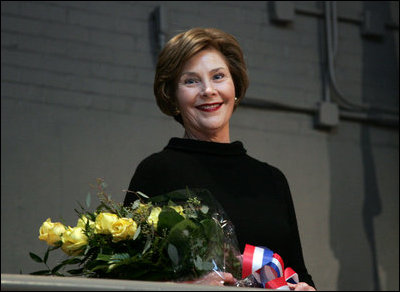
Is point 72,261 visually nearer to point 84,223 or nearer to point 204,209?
point 84,223

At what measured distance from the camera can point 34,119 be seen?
4.19 metres

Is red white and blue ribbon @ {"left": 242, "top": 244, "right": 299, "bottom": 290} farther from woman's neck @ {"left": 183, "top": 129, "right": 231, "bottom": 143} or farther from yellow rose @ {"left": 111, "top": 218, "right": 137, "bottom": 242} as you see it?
woman's neck @ {"left": 183, "top": 129, "right": 231, "bottom": 143}

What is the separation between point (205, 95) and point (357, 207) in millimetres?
2888

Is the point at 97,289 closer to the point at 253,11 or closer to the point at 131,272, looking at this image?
the point at 131,272

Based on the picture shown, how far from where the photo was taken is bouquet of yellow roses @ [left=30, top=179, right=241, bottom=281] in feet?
A: 4.65

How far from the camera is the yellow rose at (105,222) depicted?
61.2 inches

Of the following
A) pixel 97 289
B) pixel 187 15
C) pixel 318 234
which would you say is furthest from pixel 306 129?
pixel 97 289

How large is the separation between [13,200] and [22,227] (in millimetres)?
136

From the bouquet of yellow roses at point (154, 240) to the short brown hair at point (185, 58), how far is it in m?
0.73

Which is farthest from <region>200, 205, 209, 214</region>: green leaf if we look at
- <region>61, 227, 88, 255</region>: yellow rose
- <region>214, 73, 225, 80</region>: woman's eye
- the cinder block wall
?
the cinder block wall

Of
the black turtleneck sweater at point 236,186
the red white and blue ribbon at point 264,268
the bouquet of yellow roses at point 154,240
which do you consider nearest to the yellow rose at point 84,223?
the bouquet of yellow roses at point 154,240

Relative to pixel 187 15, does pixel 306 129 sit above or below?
below

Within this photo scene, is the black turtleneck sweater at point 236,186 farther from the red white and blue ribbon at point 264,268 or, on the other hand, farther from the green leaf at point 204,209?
the green leaf at point 204,209

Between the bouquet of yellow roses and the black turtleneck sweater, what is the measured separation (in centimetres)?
46
